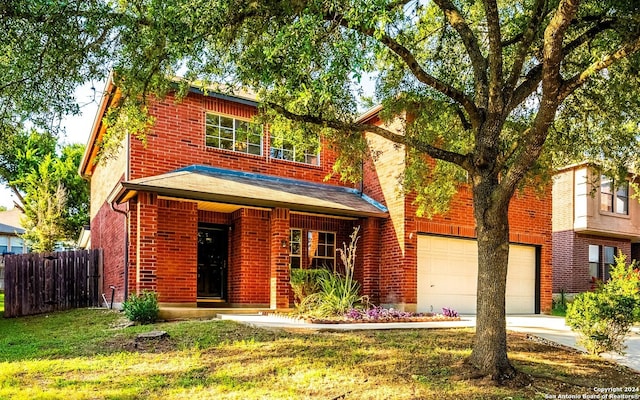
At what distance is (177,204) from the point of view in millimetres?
12648

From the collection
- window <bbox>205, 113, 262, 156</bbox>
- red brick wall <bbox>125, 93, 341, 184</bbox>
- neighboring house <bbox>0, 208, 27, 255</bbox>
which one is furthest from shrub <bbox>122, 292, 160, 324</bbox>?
neighboring house <bbox>0, 208, 27, 255</bbox>

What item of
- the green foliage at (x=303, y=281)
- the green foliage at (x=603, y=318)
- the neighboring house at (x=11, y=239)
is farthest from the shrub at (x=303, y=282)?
the neighboring house at (x=11, y=239)

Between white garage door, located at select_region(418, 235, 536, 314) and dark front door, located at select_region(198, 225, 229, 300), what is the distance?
5.39m

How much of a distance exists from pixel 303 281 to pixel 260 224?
1929mm

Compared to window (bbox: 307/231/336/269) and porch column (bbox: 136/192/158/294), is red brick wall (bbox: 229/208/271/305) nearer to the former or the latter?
window (bbox: 307/231/336/269)

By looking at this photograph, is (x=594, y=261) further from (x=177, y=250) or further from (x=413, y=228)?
(x=177, y=250)

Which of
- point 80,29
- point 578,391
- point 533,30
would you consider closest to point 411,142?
point 533,30

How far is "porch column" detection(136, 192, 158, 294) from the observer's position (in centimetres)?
1146

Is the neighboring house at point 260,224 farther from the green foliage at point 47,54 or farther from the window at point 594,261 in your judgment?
the window at point 594,261

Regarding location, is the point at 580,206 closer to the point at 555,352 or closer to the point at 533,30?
the point at 555,352

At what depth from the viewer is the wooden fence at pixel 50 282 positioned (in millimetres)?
14445

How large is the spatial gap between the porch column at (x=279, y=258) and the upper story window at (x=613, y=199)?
49.4 feet

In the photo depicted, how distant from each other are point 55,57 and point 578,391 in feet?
25.9

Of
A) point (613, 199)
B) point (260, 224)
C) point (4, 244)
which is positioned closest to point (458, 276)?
point (260, 224)
